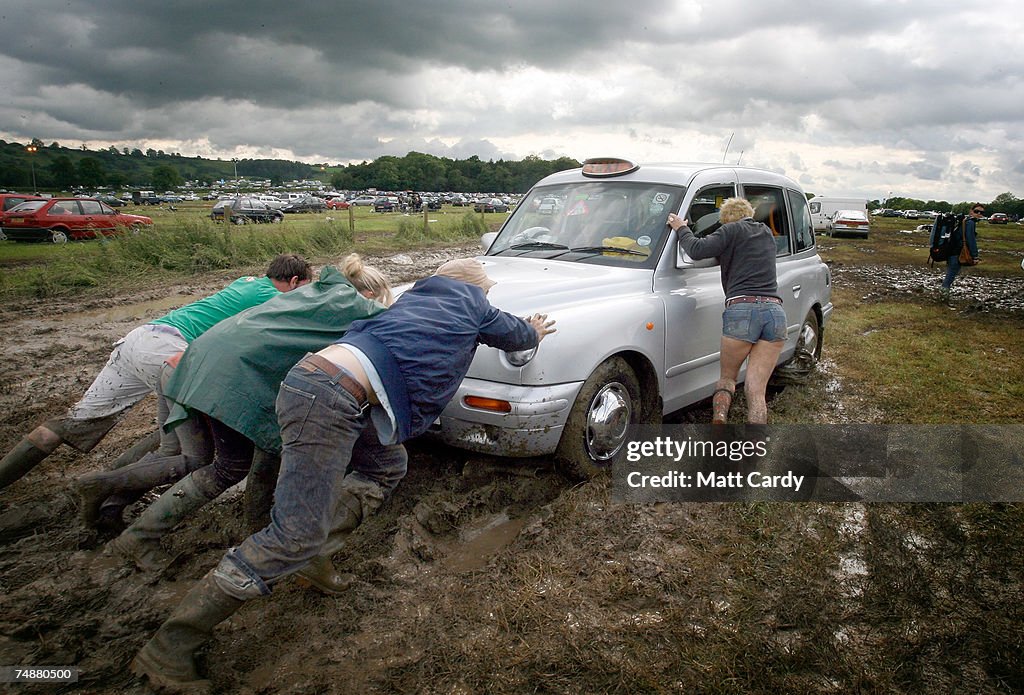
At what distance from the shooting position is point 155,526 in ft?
10.6

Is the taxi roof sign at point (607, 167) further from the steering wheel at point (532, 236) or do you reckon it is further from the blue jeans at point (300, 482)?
the blue jeans at point (300, 482)

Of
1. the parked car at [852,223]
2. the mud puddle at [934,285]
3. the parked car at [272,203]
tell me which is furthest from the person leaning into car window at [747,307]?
the parked car at [272,203]

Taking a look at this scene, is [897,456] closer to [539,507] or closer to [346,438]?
[539,507]

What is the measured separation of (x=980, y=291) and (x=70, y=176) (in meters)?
→ 147

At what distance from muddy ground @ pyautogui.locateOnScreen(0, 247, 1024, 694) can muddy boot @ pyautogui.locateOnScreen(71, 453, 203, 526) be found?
0.26 metres

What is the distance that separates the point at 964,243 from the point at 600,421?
42.8 ft

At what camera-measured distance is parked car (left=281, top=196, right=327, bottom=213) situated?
50.7 metres

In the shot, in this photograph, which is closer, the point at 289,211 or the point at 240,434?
the point at 240,434

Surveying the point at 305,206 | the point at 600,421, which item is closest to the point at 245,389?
the point at 600,421

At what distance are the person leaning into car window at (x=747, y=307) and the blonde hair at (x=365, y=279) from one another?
7.46 ft

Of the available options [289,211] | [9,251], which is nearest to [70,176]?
[289,211]

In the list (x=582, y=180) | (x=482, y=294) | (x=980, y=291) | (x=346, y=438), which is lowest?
(x=980, y=291)

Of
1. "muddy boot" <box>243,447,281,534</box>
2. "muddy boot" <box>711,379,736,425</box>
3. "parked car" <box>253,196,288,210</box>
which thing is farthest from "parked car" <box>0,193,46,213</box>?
"muddy boot" <box>711,379,736,425</box>

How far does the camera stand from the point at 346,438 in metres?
2.66
